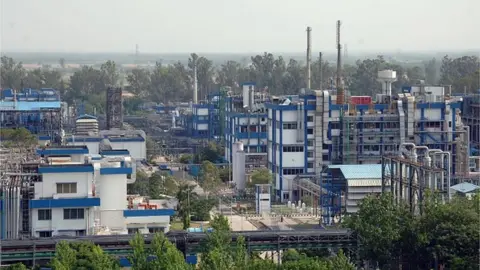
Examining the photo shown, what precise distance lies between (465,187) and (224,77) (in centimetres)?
1881

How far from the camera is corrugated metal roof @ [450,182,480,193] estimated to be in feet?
40.6

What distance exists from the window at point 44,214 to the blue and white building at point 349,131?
18.2ft

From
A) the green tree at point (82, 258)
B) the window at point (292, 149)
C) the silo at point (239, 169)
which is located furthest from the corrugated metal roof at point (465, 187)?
the green tree at point (82, 258)

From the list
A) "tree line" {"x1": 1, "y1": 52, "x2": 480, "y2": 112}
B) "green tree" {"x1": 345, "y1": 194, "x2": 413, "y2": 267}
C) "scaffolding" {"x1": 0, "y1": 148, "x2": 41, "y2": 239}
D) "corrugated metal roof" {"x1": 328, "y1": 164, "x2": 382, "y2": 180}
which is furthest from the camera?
"tree line" {"x1": 1, "y1": 52, "x2": 480, "y2": 112}

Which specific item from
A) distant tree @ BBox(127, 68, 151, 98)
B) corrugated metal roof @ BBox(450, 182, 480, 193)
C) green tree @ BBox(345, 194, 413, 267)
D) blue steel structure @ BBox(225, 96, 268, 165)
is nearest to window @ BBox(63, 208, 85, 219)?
green tree @ BBox(345, 194, 413, 267)

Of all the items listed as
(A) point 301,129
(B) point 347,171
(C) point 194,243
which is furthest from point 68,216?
(A) point 301,129

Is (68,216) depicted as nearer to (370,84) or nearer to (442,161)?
(442,161)

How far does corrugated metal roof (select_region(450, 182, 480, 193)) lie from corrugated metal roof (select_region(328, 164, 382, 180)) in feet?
2.78

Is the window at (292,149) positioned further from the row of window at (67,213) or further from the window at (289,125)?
the row of window at (67,213)

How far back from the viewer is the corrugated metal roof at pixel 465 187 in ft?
40.6

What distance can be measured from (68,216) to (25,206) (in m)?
0.38

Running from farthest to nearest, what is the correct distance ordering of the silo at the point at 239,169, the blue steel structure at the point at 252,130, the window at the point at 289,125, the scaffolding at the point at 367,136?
the blue steel structure at the point at 252,130 < the silo at the point at 239,169 < the window at the point at 289,125 < the scaffolding at the point at 367,136

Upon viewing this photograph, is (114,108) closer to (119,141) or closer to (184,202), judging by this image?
(119,141)

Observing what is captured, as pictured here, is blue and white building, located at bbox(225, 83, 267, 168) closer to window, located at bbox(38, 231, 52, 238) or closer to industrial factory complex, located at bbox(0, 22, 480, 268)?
industrial factory complex, located at bbox(0, 22, 480, 268)
